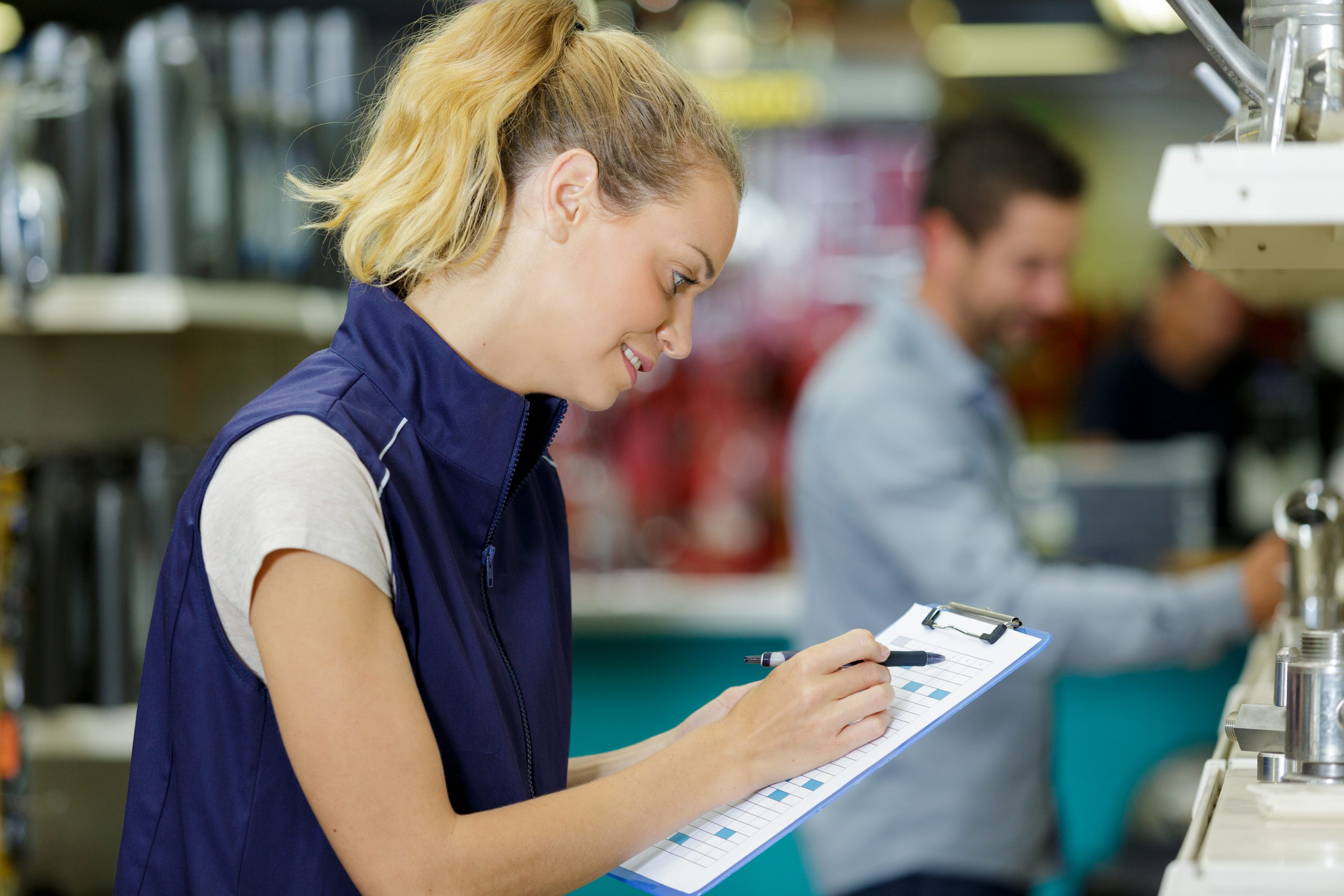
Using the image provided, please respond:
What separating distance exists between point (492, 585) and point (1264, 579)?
1390 mm

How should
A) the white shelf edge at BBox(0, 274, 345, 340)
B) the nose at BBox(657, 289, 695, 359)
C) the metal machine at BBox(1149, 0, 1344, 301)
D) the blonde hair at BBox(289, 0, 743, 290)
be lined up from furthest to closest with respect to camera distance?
the white shelf edge at BBox(0, 274, 345, 340) → the nose at BBox(657, 289, 695, 359) → the blonde hair at BBox(289, 0, 743, 290) → the metal machine at BBox(1149, 0, 1344, 301)

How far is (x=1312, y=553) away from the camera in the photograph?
5.54ft

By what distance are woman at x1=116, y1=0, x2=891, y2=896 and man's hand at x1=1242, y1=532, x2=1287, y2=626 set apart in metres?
1.17

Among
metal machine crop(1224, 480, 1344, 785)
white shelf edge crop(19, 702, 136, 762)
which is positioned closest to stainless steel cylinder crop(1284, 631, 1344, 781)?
metal machine crop(1224, 480, 1344, 785)

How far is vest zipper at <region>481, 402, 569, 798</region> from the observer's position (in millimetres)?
1273

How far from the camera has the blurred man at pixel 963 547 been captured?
91.0 inches

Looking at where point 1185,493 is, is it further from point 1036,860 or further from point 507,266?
point 507,266

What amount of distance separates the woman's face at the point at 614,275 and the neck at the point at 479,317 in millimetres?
23

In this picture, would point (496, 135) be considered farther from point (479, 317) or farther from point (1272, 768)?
point (1272, 768)

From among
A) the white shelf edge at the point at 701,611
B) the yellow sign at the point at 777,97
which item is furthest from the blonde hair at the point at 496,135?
the yellow sign at the point at 777,97

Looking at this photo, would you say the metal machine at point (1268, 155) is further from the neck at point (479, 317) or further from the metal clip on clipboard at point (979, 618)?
the neck at point (479, 317)

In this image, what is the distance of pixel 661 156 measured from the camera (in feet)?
4.10

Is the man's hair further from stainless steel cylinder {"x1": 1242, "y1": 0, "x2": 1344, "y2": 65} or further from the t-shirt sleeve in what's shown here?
the t-shirt sleeve

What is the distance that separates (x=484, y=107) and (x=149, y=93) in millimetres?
1586
